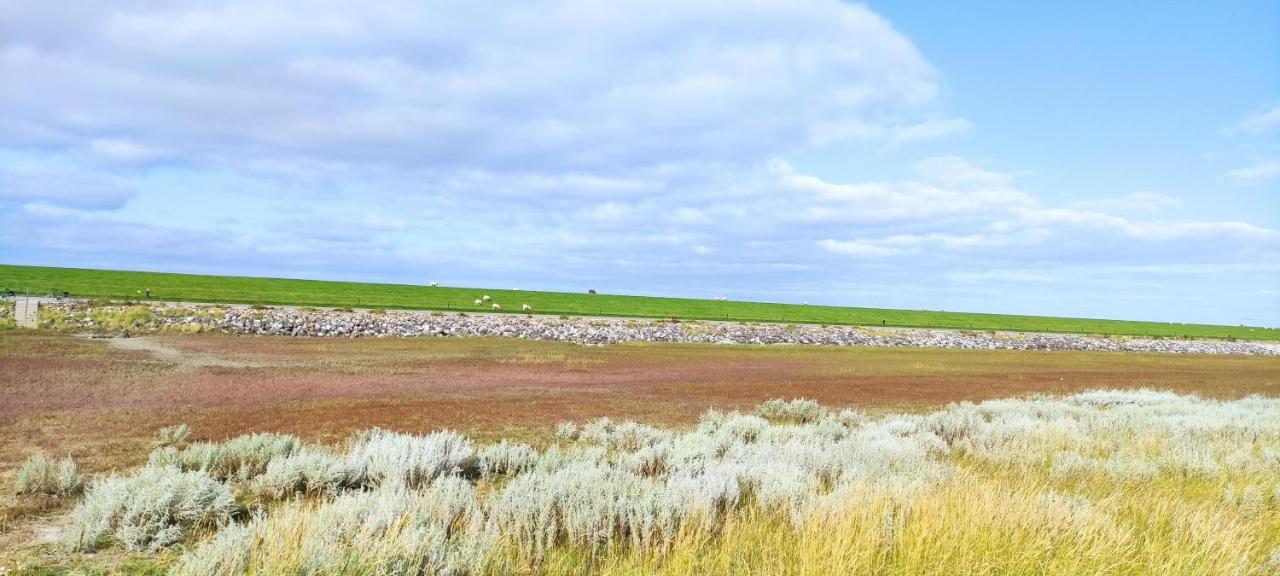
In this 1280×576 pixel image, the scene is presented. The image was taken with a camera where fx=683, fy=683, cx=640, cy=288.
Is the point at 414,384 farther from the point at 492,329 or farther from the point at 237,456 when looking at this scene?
the point at 492,329

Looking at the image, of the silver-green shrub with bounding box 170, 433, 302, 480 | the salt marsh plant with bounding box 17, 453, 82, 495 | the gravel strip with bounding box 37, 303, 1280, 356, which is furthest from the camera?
the gravel strip with bounding box 37, 303, 1280, 356

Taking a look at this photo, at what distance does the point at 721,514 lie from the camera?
6.84 meters

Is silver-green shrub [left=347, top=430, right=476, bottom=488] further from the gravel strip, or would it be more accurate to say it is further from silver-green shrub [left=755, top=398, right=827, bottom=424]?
the gravel strip

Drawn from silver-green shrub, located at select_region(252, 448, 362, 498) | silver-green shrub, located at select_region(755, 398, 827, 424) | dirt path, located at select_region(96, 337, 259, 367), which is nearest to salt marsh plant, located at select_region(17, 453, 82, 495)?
silver-green shrub, located at select_region(252, 448, 362, 498)

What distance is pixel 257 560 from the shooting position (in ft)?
15.4

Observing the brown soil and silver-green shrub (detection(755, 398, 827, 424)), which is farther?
silver-green shrub (detection(755, 398, 827, 424))

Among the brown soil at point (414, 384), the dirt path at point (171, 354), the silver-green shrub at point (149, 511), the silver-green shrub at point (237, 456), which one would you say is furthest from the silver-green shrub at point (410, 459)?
the dirt path at point (171, 354)

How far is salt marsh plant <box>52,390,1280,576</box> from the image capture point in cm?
527

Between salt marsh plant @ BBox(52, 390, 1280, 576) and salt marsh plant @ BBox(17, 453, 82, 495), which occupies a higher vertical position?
salt marsh plant @ BBox(52, 390, 1280, 576)

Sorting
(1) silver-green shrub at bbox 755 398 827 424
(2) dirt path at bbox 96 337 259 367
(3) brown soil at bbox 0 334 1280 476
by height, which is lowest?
(2) dirt path at bbox 96 337 259 367

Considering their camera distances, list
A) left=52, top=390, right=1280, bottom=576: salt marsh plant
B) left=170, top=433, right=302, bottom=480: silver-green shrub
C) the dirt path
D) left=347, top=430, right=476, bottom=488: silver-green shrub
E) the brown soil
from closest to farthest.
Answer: left=52, top=390, right=1280, bottom=576: salt marsh plant, left=347, top=430, right=476, bottom=488: silver-green shrub, left=170, top=433, right=302, bottom=480: silver-green shrub, the brown soil, the dirt path

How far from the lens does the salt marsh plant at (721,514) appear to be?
527cm

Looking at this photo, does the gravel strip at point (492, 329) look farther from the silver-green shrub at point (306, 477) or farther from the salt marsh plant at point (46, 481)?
the silver-green shrub at point (306, 477)

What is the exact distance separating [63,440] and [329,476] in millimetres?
5524
